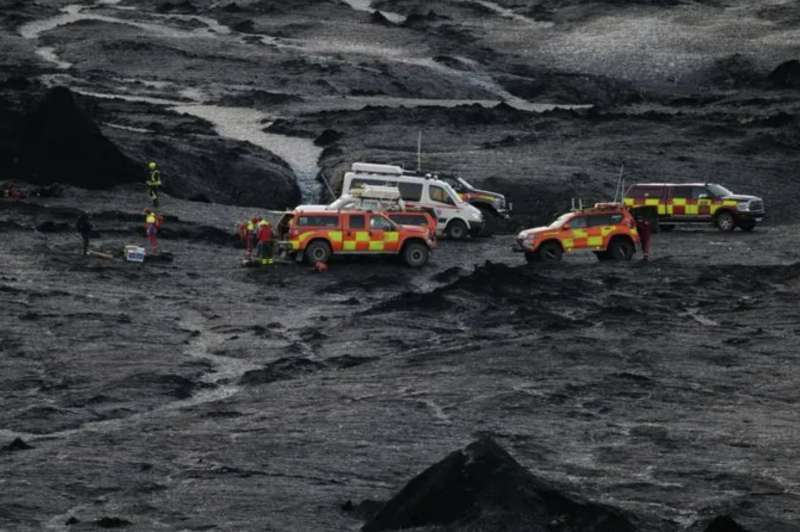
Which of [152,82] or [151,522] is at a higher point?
[152,82]

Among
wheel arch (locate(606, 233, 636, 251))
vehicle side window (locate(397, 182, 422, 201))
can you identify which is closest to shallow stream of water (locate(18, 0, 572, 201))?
vehicle side window (locate(397, 182, 422, 201))

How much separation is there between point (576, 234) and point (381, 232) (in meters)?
5.55

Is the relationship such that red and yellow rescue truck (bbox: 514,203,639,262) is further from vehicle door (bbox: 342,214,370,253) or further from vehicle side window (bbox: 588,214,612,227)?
vehicle door (bbox: 342,214,370,253)

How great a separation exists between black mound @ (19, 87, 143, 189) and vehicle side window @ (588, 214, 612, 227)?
57.0ft

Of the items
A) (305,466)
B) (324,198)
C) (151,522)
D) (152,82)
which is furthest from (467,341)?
(152,82)

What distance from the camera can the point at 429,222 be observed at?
55.0 meters

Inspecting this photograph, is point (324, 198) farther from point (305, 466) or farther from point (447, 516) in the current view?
point (447, 516)

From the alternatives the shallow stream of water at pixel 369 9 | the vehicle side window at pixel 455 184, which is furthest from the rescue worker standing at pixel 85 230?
the shallow stream of water at pixel 369 9

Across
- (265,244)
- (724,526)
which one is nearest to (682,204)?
(265,244)

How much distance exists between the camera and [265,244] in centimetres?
5372

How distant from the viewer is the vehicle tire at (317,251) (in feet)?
175

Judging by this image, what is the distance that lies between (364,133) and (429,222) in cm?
2986

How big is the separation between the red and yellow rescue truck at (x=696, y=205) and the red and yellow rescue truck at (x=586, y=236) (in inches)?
314

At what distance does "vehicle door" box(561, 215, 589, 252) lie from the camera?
55562 millimetres
